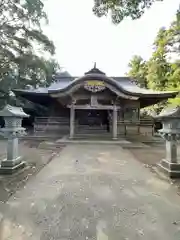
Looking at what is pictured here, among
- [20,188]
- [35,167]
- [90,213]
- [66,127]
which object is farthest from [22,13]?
[90,213]

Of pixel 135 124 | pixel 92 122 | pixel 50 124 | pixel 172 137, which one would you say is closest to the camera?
pixel 172 137

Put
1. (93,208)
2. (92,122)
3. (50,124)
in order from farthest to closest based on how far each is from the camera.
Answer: (92,122), (50,124), (93,208)

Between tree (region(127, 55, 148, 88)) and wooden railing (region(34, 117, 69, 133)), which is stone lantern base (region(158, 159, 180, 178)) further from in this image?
tree (region(127, 55, 148, 88))

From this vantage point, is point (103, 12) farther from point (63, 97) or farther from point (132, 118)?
point (132, 118)

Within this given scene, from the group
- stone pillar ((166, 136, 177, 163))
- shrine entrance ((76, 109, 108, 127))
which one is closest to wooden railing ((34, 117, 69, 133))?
shrine entrance ((76, 109, 108, 127))

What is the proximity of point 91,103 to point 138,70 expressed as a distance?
17.9 m

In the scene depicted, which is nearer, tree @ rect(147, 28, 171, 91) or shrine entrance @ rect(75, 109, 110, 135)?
shrine entrance @ rect(75, 109, 110, 135)

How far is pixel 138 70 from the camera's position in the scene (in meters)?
28.0

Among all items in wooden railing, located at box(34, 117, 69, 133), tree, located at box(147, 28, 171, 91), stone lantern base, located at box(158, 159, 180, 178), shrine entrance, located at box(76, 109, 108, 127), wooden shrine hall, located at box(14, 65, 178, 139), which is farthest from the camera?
tree, located at box(147, 28, 171, 91)

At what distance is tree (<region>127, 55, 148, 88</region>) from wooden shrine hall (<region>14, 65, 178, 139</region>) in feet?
39.1

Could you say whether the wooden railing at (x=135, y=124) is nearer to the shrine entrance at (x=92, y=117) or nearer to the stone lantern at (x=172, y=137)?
the shrine entrance at (x=92, y=117)

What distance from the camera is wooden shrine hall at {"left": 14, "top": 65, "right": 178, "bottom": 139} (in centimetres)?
1185

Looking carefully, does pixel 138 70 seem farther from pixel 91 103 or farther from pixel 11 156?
pixel 11 156

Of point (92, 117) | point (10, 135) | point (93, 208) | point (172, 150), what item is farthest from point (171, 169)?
point (92, 117)
